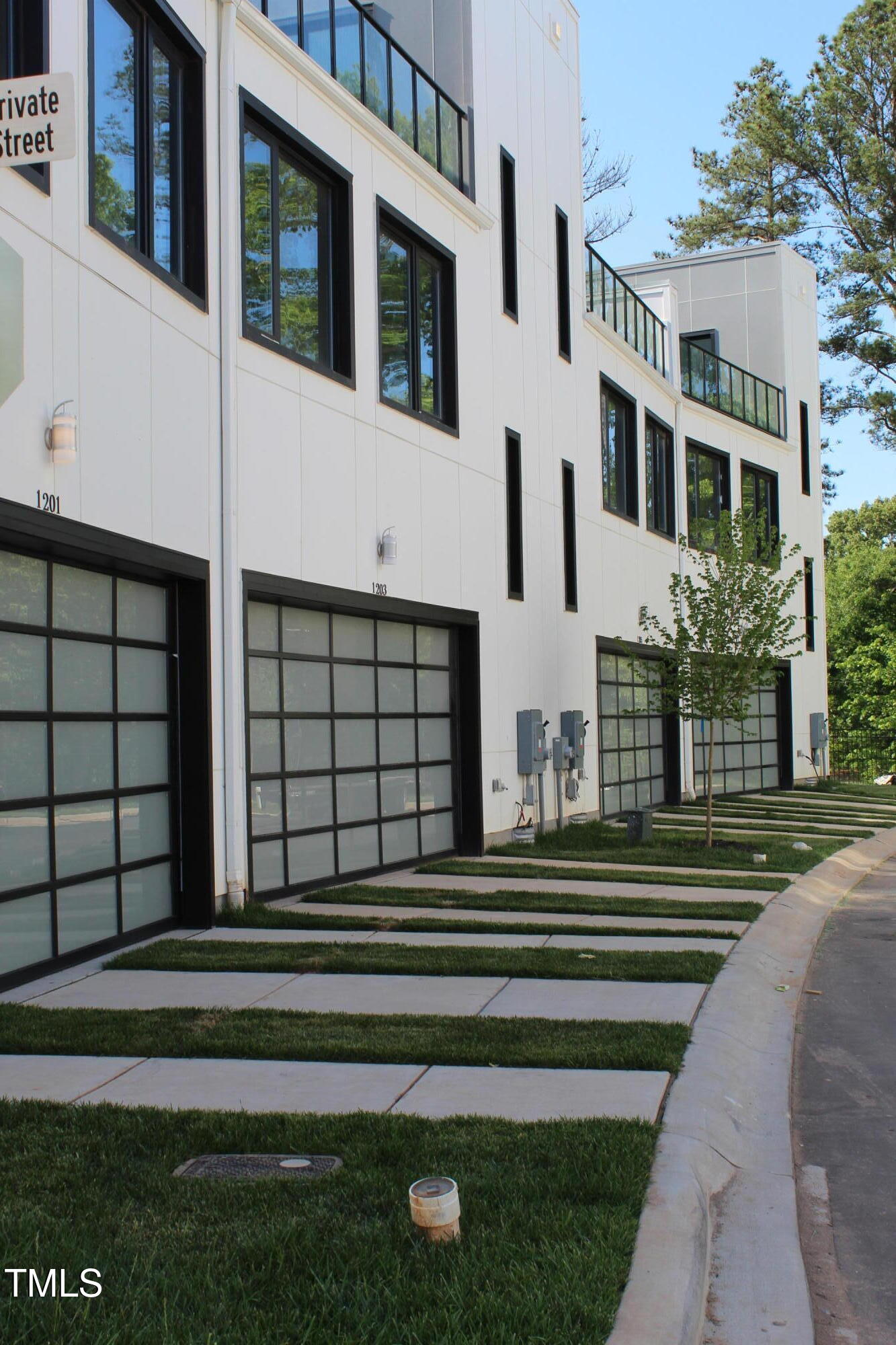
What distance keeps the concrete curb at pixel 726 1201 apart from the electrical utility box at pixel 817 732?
26369 mm

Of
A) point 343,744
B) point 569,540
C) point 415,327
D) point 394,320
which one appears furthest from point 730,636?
point 343,744

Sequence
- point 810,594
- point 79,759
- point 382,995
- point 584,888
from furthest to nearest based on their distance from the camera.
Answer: point 810,594
point 584,888
point 79,759
point 382,995

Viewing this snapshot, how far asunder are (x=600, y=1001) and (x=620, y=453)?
1800cm

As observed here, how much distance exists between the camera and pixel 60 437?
8.38 metres

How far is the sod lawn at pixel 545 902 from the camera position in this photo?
39.0 ft

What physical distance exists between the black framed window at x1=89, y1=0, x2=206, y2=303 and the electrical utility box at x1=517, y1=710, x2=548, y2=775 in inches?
353

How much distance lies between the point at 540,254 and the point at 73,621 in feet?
43.3

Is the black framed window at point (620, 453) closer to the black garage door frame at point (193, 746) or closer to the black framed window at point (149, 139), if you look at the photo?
the black framed window at point (149, 139)

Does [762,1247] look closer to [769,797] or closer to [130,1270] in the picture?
[130,1270]

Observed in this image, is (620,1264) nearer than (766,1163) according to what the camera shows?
Yes

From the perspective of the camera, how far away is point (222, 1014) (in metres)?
7.63

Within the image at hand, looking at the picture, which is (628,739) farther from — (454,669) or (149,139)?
(149,139)

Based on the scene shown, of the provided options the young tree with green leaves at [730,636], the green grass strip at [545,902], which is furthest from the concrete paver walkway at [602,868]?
the young tree with green leaves at [730,636]

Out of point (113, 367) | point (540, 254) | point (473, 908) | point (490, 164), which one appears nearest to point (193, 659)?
point (113, 367)
